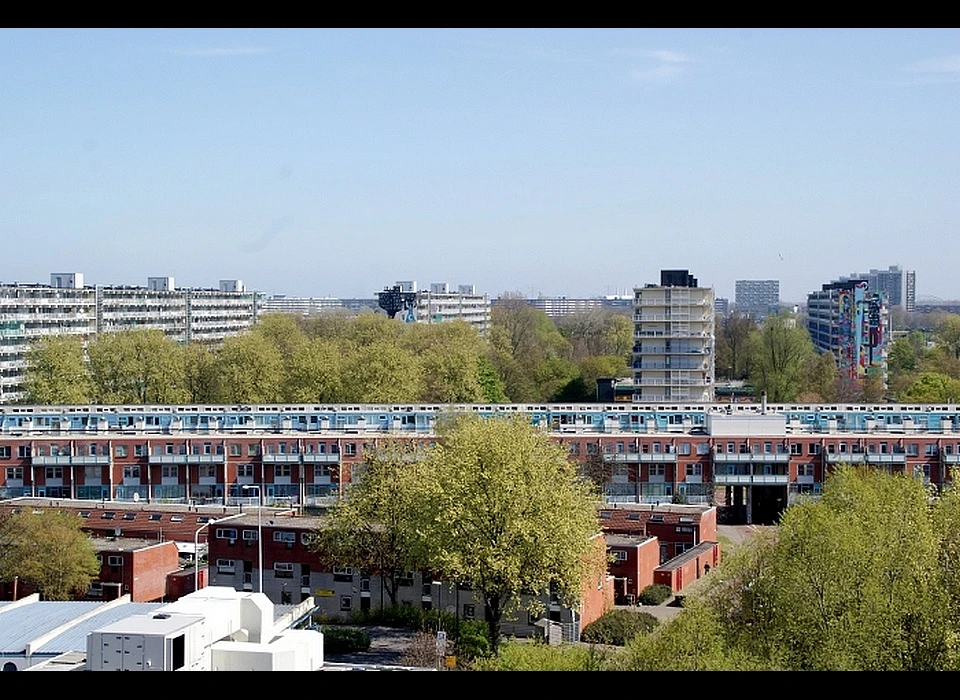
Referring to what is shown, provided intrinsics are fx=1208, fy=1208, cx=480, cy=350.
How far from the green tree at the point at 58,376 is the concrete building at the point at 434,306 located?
94.1 feet

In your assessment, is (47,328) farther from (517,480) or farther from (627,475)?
(517,480)

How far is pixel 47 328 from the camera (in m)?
44.7

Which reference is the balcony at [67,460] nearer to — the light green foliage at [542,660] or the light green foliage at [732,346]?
the light green foliage at [542,660]

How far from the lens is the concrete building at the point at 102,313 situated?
139 feet

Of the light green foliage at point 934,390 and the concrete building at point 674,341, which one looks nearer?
the light green foliage at point 934,390

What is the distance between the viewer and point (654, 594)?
17.8 m

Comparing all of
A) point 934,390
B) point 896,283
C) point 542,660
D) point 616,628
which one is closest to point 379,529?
point 616,628

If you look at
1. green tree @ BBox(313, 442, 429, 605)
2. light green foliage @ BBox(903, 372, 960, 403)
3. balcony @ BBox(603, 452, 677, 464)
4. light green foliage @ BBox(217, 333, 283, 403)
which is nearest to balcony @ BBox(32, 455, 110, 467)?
light green foliage @ BBox(217, 333, 283, 403)

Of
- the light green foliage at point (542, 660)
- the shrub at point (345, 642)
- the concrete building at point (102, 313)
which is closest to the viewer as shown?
the light green foliage at point (542, 660)

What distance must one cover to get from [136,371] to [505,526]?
77.5 ft

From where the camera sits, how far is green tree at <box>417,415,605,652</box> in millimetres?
14203

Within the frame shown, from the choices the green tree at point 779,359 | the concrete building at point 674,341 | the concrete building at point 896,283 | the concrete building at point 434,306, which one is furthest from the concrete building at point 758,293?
the concrete building at point 674,341

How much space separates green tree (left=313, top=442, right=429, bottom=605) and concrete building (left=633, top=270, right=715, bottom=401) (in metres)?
19.3

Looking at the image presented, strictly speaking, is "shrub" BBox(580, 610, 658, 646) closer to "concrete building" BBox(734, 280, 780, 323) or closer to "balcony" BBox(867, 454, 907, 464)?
"balcony" BBox(867, 454, 907, 464)
